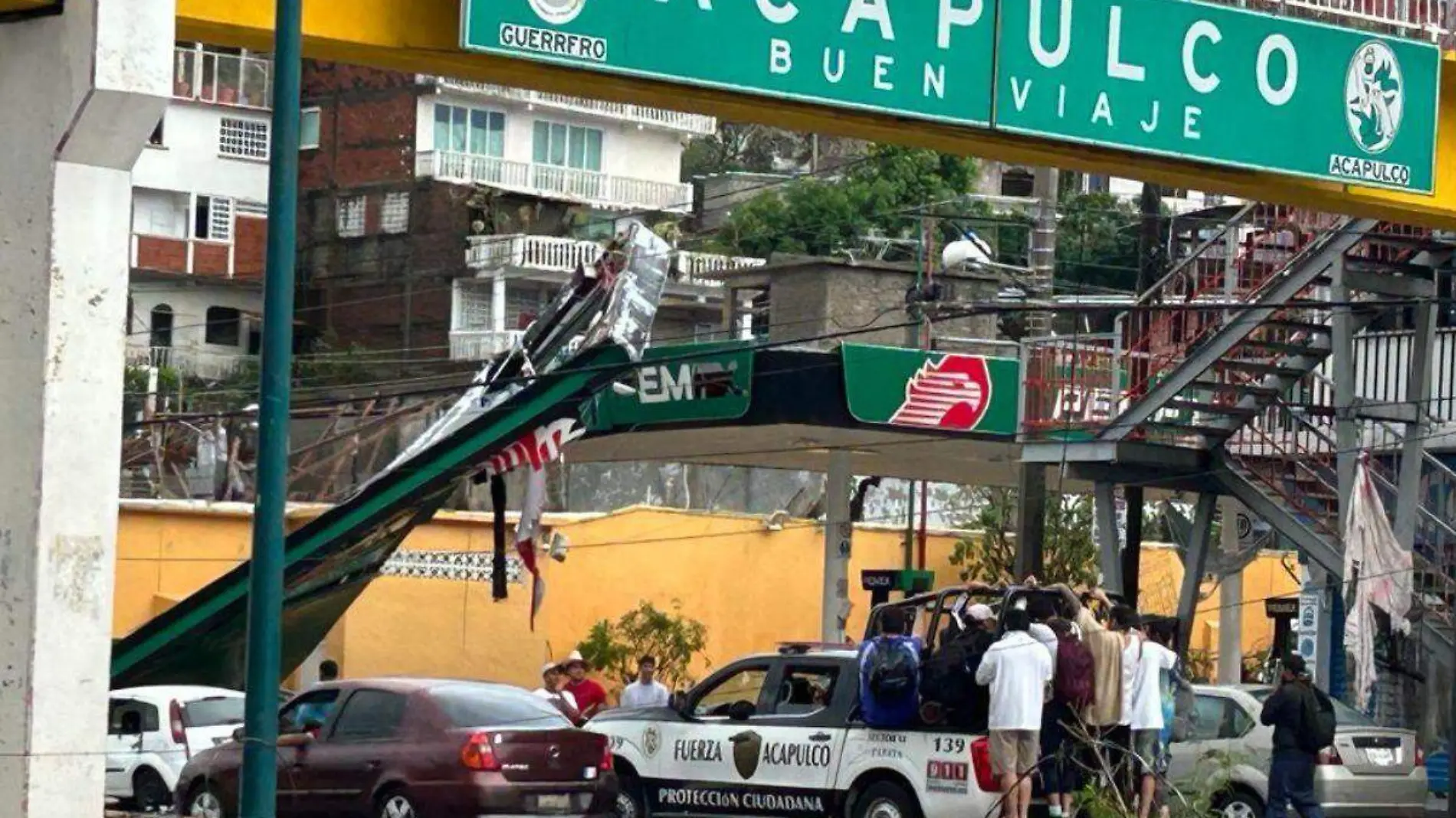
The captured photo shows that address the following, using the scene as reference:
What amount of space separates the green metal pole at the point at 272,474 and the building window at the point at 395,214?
168 feet

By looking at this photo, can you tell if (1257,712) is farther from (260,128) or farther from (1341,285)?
(260,128)

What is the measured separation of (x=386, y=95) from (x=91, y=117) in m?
52.8

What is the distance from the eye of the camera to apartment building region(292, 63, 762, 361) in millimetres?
62000

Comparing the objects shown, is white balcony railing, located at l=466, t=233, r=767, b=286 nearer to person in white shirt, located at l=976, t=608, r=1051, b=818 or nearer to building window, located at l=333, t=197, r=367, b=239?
building window, located at l=333, t=197, r=367, b=239

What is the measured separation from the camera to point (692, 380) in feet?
92.9

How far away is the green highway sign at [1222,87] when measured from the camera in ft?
49.1

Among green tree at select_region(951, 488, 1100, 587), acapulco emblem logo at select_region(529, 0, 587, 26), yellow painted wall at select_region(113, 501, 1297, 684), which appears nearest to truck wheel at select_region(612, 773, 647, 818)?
acapulco emblem logo at select_region(529, 0, 587, 26)

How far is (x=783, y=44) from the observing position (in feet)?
46.1

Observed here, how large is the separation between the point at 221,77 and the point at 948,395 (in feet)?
137

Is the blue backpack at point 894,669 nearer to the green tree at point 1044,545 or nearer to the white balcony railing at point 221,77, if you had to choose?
the green tree at point 1044,545

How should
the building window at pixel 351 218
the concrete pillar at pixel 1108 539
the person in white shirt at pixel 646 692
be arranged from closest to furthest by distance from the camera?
the person in white shirt at pixel 646 692 < the concrete pillar at pixel 1108 539 < the building window at pixel 351 218

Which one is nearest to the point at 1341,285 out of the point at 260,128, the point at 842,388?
the point at 842,388

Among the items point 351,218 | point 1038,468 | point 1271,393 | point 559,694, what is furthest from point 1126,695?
point 351,218

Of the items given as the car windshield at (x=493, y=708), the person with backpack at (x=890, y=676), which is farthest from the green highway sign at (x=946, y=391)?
the car windshield at (x=493, y=708)
